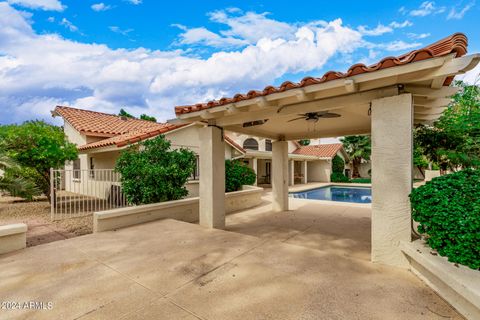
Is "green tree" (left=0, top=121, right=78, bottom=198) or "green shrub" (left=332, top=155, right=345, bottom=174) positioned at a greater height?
"green tree" (left=0, top=121, right=78, bottom=198)

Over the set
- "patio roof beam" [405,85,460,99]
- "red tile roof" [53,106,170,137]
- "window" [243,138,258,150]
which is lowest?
"patio roof beam" [405,85,460,99]

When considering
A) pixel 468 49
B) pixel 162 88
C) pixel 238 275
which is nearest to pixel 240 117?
pixel 238 275

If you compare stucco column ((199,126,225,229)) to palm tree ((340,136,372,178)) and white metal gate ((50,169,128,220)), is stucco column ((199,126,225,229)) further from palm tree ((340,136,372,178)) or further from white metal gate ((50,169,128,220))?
palm tree ((340,136,372,178))

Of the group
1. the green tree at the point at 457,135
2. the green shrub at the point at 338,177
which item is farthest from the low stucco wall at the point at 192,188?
the green shrub at the point at 338,177

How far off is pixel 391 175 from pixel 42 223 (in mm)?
→ 10864

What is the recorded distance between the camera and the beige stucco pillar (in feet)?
12.1

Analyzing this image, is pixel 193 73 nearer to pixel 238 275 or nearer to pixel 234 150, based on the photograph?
pixel 234 150

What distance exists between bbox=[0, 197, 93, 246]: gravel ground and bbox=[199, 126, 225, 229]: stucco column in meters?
3.94

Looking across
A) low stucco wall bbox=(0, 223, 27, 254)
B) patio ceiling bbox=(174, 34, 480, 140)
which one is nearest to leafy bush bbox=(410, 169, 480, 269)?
patio ceiling bbox=(174, 34, 480, 140)

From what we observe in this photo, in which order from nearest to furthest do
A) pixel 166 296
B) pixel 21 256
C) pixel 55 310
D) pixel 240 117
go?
pixel 55 310, pixel 166 296, pixel 21 256, pixel 240 117

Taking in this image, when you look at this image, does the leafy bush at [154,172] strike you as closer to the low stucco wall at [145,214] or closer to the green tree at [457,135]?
the low stucco wall at [145,214]

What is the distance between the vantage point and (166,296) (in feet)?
9.83

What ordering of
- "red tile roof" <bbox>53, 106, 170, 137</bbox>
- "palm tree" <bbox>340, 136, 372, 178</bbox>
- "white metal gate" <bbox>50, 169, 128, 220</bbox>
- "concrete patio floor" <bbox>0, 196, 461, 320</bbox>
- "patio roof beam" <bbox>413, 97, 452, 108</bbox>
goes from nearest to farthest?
1. "concrete patio floor" <bbox>0, 196, 461, 320</bbox>
2. "patio roof beam" <bbox>413, 97, 452, 108</bbox>
3. "white metal gate" <bbox>50, 169, 128, 220</bbox>
4. "red tile roof" <bbox>53, 106, 170, 137</bbox>
5. "palm tree" <bbox>340, 136, 372, 178</bbox>

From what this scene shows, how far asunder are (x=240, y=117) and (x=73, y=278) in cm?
475
